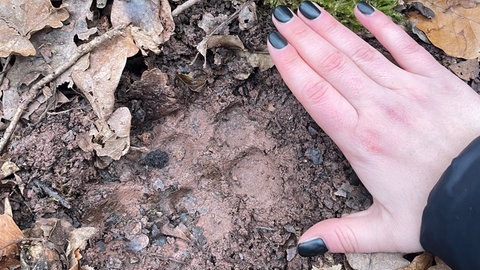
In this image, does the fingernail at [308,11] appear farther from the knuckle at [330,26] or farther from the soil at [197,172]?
the soil at [197,172]

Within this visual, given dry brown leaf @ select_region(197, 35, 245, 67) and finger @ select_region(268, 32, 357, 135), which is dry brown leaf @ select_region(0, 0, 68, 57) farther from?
finger @ select_region(268, 32, 357, 135)

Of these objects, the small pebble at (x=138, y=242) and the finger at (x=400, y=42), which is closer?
the small pebble at (x=138, y=242)

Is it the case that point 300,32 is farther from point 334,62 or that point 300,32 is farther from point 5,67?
point 5,67

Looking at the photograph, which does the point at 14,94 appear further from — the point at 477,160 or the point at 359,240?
the point at 477,160

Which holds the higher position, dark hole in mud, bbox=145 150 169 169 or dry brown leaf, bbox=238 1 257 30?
dry brown leaf, bbox=238 1 257 30

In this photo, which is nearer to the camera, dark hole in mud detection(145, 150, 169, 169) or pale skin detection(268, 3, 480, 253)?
pale skin detection(268, 3, 480, 253)

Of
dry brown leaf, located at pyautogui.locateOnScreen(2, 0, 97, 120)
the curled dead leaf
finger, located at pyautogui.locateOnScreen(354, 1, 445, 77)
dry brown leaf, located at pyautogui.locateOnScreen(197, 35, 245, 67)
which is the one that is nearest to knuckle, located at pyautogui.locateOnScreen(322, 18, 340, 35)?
finger, located at pyautogui.locateOnScreen(354, 1, 445, 77)

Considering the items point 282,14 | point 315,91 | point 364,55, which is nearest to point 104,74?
point 282,14

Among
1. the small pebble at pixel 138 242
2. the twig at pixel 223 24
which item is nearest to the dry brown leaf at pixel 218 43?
the twig at pixel 223 24
